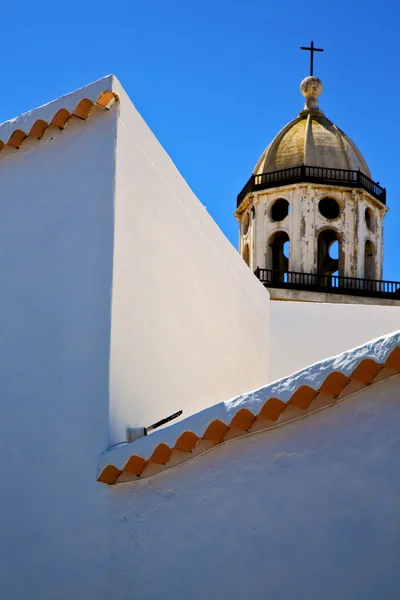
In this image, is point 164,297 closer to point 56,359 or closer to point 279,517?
point 56,359

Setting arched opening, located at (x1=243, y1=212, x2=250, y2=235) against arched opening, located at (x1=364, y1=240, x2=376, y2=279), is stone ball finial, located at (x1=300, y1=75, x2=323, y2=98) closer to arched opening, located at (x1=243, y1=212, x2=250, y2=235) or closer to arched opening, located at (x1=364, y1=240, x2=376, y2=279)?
arched opening, located at (x1=243, y1=212, x2=250, y2=235)

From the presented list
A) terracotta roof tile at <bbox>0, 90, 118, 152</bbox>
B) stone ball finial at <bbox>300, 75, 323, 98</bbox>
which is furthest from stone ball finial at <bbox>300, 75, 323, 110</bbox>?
terracotta roof tile at <bbox>0, 90, 118, 152</bbox>

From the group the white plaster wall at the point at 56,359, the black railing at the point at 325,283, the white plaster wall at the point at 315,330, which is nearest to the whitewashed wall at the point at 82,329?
the white plaster wall at the point at 56,359

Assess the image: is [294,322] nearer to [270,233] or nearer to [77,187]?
[77,187]

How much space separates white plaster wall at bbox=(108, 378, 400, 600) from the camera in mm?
4449

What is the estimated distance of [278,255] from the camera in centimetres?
2000

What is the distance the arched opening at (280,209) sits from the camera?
19656 mm

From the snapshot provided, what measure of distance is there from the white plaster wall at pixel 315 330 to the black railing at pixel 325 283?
912cm

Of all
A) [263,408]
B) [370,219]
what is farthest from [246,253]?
[263,408]

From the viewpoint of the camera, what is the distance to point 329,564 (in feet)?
14.8

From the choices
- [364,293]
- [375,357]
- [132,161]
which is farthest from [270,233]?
[375,357]

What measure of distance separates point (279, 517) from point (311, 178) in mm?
15050

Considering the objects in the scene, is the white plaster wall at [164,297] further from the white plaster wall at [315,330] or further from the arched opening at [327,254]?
the arched opening at [327,254]

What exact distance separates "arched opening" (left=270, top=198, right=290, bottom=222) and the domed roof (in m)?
0.72
